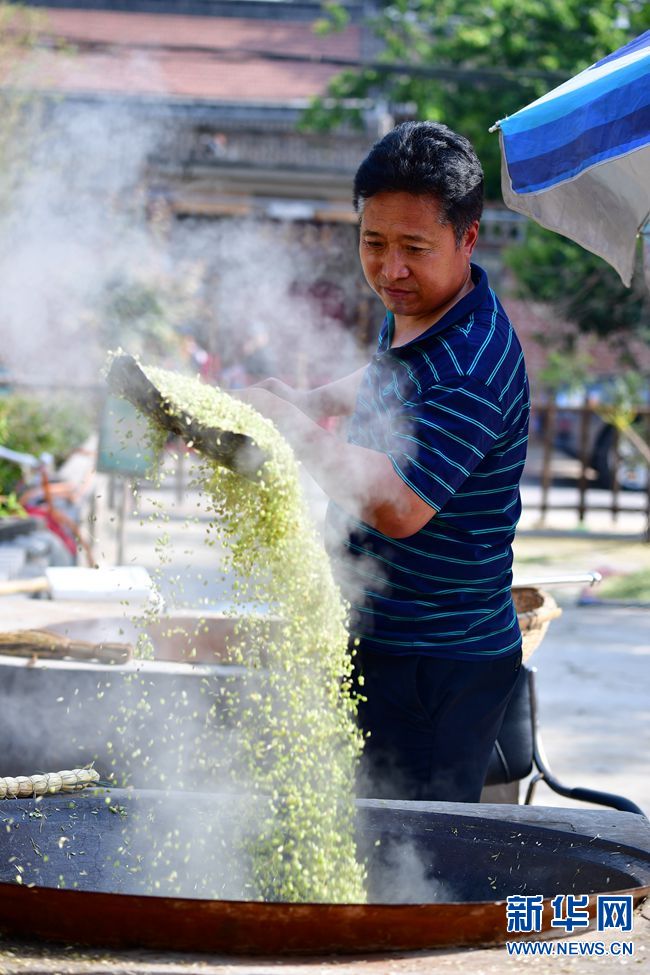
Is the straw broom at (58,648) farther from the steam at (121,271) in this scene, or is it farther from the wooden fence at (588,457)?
the wooden fence at (588,457)

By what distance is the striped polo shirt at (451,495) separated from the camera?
198cm

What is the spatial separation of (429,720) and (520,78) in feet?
32.4

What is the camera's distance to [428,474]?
1925mm

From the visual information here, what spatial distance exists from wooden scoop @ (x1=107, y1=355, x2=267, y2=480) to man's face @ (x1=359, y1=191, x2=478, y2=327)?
16.9 inches

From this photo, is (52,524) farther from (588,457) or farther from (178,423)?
(588,457)

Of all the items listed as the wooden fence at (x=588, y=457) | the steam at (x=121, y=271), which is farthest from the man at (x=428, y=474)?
the wooden fence at (x=588, y=457)

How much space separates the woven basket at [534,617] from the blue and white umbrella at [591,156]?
33.7 inches

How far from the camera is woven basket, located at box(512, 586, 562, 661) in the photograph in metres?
3.08

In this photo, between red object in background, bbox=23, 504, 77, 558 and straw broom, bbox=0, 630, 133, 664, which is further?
red object in background, bbox=23, 504, 77, 558

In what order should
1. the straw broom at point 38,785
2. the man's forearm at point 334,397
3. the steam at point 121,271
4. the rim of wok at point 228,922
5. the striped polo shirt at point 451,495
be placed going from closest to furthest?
the rim of wok at point 228,922, the striped polo shirt at point 451,495, the straw broom at point 38,785, the man's forearm at point 334,397, the steam at point 121,271

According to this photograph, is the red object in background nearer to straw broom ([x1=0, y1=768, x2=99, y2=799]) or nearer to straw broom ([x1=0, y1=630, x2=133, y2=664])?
straw broom ([x1=0, y1=630, x2=133, y2=664])

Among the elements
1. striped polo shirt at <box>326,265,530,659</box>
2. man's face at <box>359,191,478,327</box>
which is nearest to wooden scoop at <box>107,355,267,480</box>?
striped polo shirt at <box>326,265,530,659</box>

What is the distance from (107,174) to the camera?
12422 millimetres

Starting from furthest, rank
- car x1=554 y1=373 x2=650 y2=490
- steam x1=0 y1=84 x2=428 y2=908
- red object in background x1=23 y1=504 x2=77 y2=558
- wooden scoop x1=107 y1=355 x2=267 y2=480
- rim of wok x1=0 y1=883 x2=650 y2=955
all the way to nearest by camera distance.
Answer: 1. car x1=554 y1=373 x2=650 y2=490
2. steam x1=0 y1=84 x2=428 y2=908
3. red object in background x1=23 y1=504 x2=77 y2=558
4. wooden scoop x1=107 y1=355 x2=267 y2=480
5. rim of wok x1=0 y1=883 x2=650 y2=955
